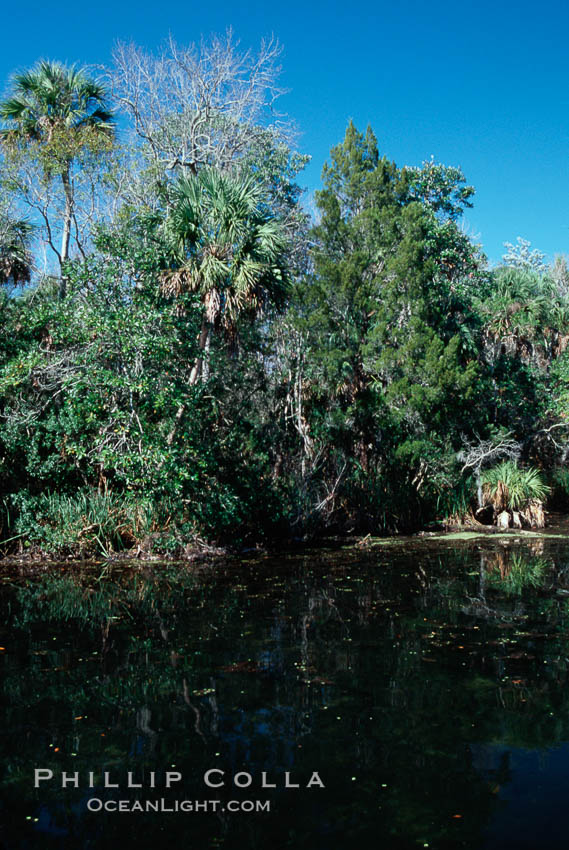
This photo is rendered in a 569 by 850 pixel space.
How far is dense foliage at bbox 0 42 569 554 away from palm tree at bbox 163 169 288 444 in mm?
41

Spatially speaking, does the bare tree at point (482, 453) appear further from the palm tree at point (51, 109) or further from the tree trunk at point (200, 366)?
the palm tree at point (51, 109)

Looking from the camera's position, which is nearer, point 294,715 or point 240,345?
point 294,715

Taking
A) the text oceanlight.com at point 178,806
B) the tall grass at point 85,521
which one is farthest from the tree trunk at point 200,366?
the text oceanlight.com at point 178,806

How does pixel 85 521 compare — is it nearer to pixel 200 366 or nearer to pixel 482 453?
pixel 200 366

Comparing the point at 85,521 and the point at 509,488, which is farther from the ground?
the point at 509,488

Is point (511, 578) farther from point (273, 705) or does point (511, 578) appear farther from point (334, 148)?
point (334, 148)

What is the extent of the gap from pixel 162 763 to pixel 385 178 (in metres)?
15.1

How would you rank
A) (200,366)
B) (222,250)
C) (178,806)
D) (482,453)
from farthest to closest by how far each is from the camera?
(482,453), (200,366), (222,250), (178,806)

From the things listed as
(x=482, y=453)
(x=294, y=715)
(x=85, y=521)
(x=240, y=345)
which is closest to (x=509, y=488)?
(x=482, y=453)

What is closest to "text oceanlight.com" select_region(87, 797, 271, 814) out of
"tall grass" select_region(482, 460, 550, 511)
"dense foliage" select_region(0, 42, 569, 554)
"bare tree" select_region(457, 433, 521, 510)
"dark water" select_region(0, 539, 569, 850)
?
"dark water" select_region(0, 539, 569, 850)

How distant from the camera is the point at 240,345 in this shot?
14.6 metres

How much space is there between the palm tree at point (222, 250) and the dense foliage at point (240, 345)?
41 mm

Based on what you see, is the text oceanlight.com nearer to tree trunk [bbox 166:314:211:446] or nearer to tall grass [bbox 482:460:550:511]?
tree trunk [bbox 166:314:211:446]

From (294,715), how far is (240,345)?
10.4m
